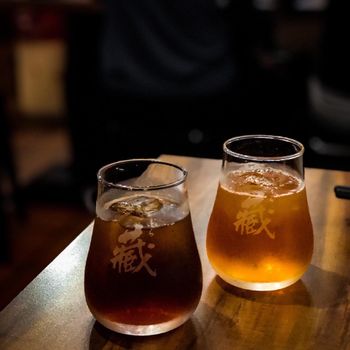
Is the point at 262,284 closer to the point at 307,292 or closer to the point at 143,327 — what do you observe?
the point at 307,292

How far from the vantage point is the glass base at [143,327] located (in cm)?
65

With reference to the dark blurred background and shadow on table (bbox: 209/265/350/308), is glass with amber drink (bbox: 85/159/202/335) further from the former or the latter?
the dark blurred background

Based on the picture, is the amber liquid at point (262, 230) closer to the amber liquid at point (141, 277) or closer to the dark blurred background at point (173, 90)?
the amber liquid at point (141, 277)

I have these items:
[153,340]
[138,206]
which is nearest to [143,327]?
[153,340]

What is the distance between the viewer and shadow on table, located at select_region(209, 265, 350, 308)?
0.74 meters

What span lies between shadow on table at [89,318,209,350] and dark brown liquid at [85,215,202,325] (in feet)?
0.07

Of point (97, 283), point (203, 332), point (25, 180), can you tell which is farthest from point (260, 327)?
point (25, 180)

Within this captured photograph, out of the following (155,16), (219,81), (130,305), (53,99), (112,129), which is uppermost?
(130,305)

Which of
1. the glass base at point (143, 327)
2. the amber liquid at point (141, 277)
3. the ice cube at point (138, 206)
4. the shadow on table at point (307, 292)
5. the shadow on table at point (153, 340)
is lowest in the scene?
the shadow on table at point (307, 292)

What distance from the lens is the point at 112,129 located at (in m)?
2.79

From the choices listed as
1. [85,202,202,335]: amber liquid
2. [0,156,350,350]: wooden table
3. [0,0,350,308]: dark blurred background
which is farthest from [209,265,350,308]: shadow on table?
[0,0,350,308]: dark blurred background

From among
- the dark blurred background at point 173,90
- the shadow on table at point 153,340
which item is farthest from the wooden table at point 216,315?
the dark blurred background at point 173,90

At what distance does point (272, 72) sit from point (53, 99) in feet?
→ 6.84

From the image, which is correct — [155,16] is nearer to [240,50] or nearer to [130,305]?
[240,50]
